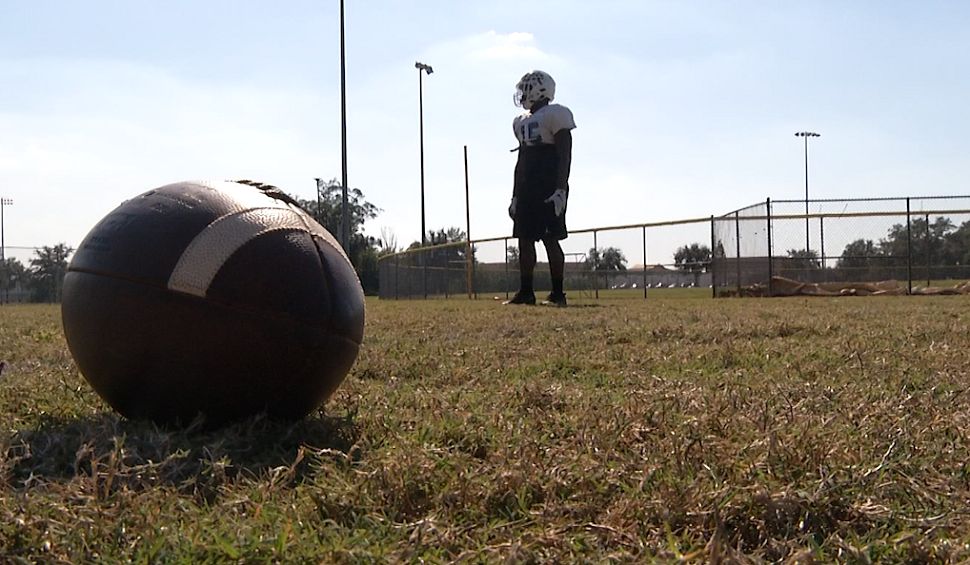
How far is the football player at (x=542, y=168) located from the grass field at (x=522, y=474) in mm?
8265

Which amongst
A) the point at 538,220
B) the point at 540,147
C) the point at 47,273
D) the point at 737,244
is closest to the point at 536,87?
the point at 540,147

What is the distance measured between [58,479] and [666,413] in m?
1.90

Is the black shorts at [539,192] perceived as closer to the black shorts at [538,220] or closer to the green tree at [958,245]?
the black shorts at [538,220]

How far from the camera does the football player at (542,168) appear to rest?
12.4m

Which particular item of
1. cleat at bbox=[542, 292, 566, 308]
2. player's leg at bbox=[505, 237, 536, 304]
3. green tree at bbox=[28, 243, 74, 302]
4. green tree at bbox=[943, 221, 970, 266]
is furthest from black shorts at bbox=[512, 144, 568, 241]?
green tree at bbox=[28, 243, 74, 302]

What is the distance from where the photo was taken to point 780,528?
6.44 ft

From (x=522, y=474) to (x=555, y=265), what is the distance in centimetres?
1082

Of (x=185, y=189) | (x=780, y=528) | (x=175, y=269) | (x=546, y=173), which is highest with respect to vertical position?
(x=546, y=173)

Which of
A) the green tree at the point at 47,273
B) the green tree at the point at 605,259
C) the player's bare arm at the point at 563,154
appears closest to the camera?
the player's bare arm at the point at 563,154

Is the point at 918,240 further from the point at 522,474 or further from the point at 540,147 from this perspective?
the point at 522,474

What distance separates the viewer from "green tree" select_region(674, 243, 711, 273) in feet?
82.1

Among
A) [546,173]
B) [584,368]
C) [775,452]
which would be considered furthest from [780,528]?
[546,173]

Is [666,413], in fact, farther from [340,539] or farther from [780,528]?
[340,539]

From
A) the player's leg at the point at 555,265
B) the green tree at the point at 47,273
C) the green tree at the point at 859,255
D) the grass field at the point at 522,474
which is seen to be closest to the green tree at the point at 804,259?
the green tree at the point at 859,255
